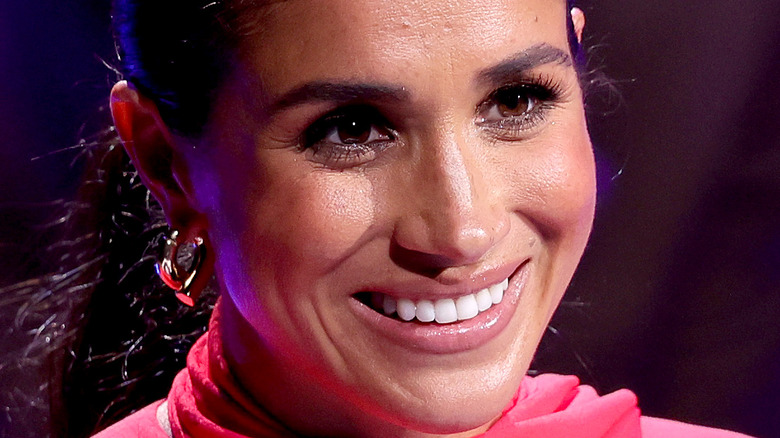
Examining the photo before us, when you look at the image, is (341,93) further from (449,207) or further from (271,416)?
(271,416)

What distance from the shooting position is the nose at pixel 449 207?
1101 mm

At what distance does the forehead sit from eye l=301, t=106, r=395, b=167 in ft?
0.23

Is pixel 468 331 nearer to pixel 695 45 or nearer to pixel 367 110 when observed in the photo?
pixel 367 110

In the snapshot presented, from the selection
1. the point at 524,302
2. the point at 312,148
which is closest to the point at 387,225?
the point at 312,148

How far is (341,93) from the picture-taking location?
111cm

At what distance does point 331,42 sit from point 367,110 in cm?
10

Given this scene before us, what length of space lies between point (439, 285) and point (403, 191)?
127 mm

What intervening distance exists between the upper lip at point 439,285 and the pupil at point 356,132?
17 centimetres

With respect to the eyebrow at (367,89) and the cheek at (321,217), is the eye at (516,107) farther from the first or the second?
→ the cheek at (321,217)

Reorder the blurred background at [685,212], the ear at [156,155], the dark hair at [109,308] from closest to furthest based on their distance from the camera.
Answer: the ear at [156,155], the dark hair at [109,308], the blurred background at [685,212]

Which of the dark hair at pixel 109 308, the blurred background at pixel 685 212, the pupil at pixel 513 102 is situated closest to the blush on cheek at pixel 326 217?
the pupil at pixel 513 102

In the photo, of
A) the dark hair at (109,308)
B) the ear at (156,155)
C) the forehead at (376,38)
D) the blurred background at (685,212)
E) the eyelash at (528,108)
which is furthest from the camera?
the blurred background at (685,212)

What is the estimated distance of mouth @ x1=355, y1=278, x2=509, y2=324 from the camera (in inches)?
47.6

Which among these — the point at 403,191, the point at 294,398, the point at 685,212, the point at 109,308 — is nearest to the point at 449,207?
Answer: the point at 403,191
